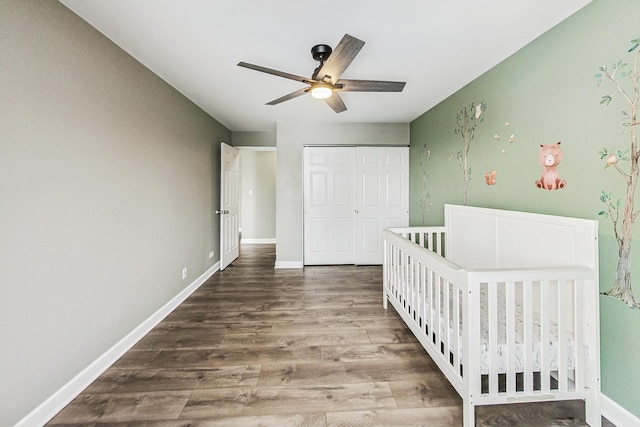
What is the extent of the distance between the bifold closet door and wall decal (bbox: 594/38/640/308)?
2.83 m

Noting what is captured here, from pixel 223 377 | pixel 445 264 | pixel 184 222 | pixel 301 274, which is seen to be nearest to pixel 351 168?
pixel 301 274

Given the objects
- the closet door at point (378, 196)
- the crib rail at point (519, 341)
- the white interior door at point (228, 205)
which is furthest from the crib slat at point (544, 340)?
the white interior door at point (228, 205)

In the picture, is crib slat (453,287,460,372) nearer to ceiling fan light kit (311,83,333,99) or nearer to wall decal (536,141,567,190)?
wall decal (536,141,567,190)

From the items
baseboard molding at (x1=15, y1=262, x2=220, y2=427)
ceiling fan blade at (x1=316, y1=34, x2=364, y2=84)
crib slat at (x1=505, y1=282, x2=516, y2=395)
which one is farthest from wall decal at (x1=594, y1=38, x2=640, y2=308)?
baseboard molding at (x1=15, y1=262, x2=220, y2=427)

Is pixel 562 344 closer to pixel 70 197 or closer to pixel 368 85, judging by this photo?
pixel 368 85

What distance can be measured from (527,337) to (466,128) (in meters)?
2.05

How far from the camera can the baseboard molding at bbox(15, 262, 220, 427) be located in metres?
1.34

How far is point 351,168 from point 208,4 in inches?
115

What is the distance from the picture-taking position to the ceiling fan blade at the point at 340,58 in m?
1.45

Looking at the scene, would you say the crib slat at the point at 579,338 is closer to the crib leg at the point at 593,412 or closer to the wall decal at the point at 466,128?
the crib leg at the point at 593,412

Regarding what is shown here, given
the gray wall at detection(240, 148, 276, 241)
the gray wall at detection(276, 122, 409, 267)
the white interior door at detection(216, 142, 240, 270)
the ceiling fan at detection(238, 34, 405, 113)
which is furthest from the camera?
the gray wall at detection(240, 148, 276, 241)

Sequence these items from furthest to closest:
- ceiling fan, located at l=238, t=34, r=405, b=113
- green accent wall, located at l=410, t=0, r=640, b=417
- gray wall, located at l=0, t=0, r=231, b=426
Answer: ceiling fan, located at l=238, t=34, r=405, b=113 → green accent wall, located at l=410, t=0, r=640, b=417 → gray wall, located at l=0, t=0, r=231, b=426

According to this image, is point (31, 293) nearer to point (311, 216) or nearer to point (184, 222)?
point (184, 222)

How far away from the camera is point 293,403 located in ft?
4.86
